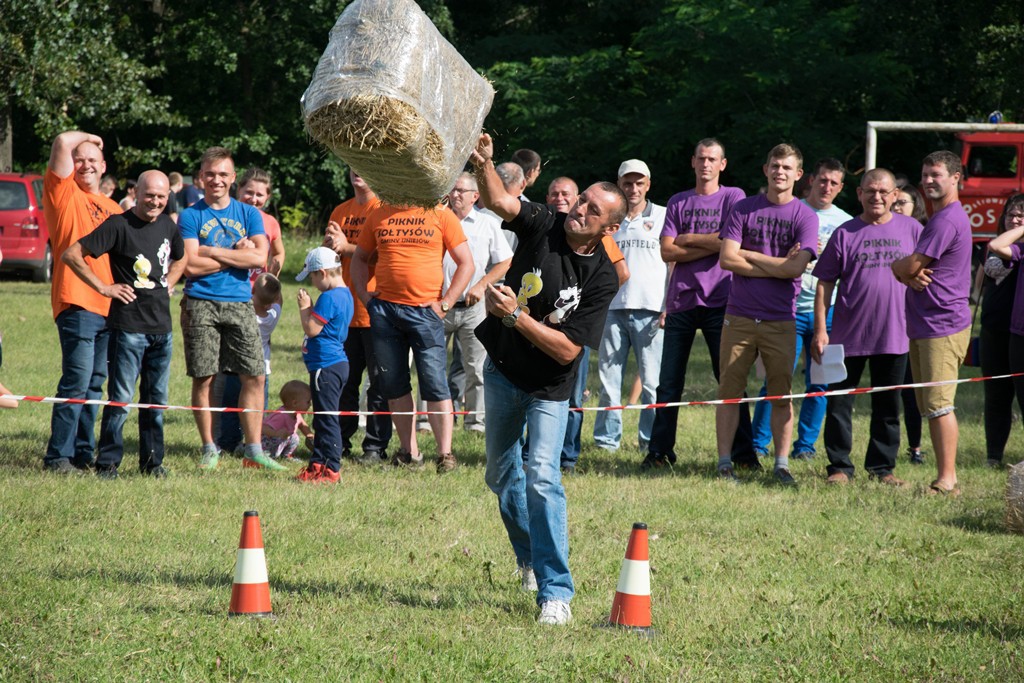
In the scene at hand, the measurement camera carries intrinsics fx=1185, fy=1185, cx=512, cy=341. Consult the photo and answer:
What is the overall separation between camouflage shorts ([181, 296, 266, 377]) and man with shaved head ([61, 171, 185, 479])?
0.26 metres

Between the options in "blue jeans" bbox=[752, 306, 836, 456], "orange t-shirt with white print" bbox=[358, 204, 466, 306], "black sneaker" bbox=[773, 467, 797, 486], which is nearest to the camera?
"orange t-shirt with white print" bbox=[358, 204, 466, 306]

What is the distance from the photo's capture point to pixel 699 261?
357 inches

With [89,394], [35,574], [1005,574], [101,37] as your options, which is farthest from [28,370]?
[101,37]

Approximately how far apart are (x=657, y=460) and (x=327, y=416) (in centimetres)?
259

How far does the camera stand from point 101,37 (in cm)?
2952

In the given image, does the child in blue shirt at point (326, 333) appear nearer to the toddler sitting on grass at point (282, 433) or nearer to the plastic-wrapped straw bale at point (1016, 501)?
the toddler sitting on grass at point (282, 433)

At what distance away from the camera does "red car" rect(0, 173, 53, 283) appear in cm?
2239

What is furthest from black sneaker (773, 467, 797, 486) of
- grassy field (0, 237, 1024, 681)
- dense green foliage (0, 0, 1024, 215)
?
dense green foliage (0, 0, 1024, 215)

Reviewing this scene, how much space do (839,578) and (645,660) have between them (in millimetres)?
1876

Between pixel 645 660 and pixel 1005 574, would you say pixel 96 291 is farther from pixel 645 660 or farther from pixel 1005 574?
pixel 1005 574

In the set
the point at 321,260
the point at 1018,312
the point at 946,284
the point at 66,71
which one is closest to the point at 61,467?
the point at 321,260

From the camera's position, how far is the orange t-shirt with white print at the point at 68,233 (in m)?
8.11

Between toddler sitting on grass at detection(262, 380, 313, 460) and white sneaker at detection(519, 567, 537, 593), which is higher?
toddler sitting on grass at detection(262, 380, 313, 460)

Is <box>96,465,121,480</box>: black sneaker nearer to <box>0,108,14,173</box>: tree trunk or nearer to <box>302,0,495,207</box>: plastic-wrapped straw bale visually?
<box>302,0,495,207</box>: plastic-wrapped straw bale
